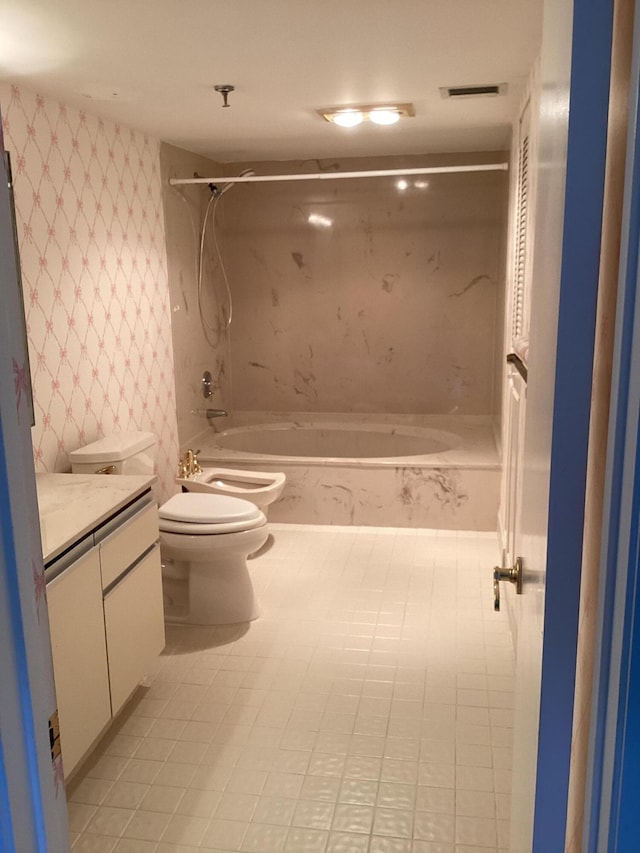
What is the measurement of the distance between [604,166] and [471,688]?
2300 millimetres

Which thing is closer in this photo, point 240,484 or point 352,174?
point 352,174

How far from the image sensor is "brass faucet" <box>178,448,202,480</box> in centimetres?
412

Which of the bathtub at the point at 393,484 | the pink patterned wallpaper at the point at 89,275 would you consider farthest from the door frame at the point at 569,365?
the bathtub at the point at 393,484

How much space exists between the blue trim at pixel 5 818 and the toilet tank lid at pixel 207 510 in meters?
2.24

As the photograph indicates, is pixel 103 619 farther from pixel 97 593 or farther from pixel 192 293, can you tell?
pixel 192 293

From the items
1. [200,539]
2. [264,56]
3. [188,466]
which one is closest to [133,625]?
[200,539]

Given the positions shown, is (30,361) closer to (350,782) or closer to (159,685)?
(159,685)

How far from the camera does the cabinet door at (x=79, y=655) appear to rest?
1977 millimetres

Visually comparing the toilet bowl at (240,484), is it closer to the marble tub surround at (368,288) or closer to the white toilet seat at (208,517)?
the white toilet seat at (208,517)

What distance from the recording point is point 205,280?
4895mm

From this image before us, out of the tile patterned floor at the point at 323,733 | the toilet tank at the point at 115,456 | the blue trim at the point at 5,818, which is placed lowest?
the tile patterned floor at the point at 323,733

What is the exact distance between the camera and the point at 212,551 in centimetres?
308

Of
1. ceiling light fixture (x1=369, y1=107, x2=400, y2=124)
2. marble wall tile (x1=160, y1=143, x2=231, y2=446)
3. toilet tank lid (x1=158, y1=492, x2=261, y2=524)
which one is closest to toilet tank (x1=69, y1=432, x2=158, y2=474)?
toilet tank lid (x1=158, y1=492, x2=261, y2=524)

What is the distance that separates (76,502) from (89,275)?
52.5 inches
